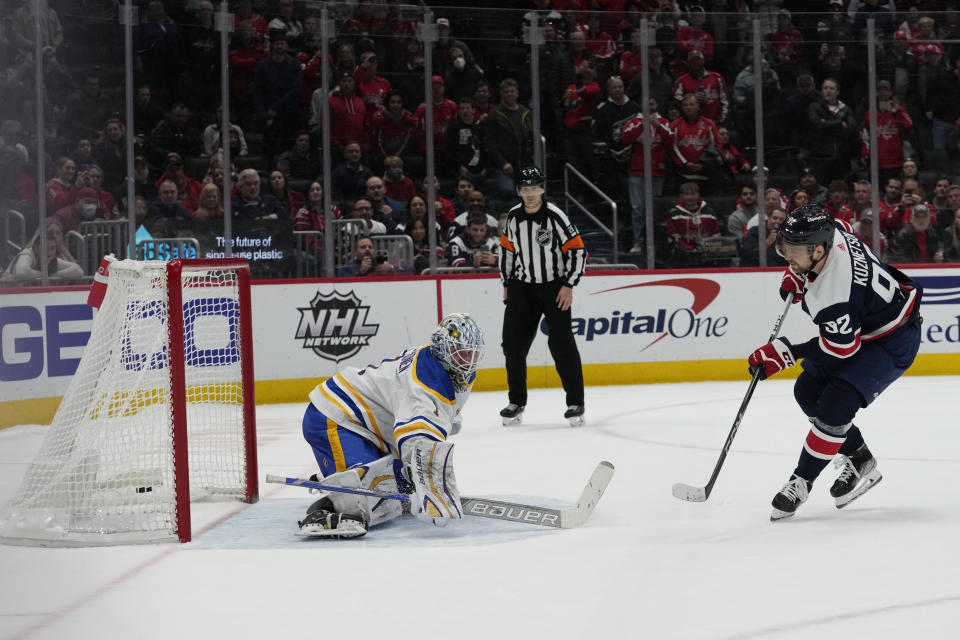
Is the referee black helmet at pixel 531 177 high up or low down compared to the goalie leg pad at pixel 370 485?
up

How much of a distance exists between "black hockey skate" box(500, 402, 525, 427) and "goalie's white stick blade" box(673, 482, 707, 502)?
7.29 feet

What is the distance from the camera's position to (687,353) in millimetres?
7789

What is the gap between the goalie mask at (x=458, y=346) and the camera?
3076mm

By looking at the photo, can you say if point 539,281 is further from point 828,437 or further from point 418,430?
point 418,430

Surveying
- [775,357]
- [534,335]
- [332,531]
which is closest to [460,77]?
[534,335]

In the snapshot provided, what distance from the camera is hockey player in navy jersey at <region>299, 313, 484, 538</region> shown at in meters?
3.03

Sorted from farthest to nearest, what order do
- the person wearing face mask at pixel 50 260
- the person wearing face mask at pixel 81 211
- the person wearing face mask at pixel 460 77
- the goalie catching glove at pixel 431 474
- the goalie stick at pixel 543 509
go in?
the person wearing face mask at pixel 460 77, the person wearing face mask at pixel 81 211, the person wearing face mask at pixel 50 260, the goalie stick at pixel 543 509, the goalie catching glove at pixel 431 474

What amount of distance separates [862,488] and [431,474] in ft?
4.71

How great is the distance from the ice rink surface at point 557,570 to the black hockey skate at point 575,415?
1127 mm

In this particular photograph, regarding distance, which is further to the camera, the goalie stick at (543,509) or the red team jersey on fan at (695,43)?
the red team jersey on fan at (695,43)

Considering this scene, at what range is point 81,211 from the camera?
6488mm

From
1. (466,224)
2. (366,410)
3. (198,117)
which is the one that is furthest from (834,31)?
(366,410)

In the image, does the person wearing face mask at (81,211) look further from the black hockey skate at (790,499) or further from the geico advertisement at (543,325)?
the black hockey skate at (790,499)

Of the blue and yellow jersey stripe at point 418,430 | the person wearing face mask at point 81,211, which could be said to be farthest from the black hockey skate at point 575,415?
the person wearing face mask at point 81,211
